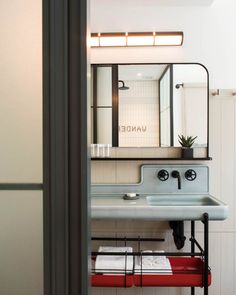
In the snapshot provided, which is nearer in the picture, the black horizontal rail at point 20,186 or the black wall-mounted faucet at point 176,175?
the black horizontal rail at point 20,186

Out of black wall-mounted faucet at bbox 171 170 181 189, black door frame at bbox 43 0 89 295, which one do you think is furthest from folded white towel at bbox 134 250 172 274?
black door frame at bbox 43 0 89 295

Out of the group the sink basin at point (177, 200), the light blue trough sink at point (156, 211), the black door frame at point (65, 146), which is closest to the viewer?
the black door frame at point (65, 146)

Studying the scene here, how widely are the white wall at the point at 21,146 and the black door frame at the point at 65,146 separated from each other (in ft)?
0.11

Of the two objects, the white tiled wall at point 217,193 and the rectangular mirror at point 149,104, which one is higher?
the rectangular mirror at point 149,104

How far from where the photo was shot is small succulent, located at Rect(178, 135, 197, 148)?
200 cm

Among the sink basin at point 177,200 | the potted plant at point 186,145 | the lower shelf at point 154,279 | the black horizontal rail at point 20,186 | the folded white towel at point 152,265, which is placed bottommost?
the lower shelf at point 154,279

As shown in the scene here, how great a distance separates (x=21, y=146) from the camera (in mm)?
715

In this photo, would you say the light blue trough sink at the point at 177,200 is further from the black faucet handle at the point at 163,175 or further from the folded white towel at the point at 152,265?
the folded white towel at the point at 152,265

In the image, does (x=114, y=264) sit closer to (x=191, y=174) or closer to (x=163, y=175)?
(x=163, y=175)

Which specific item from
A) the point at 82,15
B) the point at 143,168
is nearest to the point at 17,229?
the point at 82,15

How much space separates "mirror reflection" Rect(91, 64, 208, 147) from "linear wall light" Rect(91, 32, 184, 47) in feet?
0.51

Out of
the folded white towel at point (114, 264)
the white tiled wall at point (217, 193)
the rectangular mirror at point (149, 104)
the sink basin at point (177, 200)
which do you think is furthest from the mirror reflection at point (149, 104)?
the folded white towel at point (114, 264)

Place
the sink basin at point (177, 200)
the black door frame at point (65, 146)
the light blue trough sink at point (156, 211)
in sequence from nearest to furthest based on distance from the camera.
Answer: the black door frame at point (65, 146) < the light blue trough sink at point (156, 211) < the sink basin at point (177, 200)

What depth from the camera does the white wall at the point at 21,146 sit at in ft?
2.31
